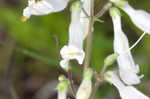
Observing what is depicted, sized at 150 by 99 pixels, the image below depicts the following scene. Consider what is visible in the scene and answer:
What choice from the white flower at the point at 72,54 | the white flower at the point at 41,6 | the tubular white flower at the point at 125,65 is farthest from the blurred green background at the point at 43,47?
the white flower at the point at 72,54

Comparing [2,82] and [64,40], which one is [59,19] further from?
[2,82]

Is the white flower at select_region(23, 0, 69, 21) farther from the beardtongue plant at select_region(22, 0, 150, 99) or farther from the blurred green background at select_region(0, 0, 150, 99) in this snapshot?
the blurred green background at select_region(0, 0, 150, 99)

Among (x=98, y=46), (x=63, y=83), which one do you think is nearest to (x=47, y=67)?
(x=98, y=46)

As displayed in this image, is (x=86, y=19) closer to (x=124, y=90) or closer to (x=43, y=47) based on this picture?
(x=124, y=90)

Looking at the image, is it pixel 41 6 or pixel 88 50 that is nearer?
pixel 41 6

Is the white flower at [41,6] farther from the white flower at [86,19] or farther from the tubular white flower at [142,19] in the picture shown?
the tubular white flower at [142,19]

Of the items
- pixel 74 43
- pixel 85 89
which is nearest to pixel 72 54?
pixel 74 43
